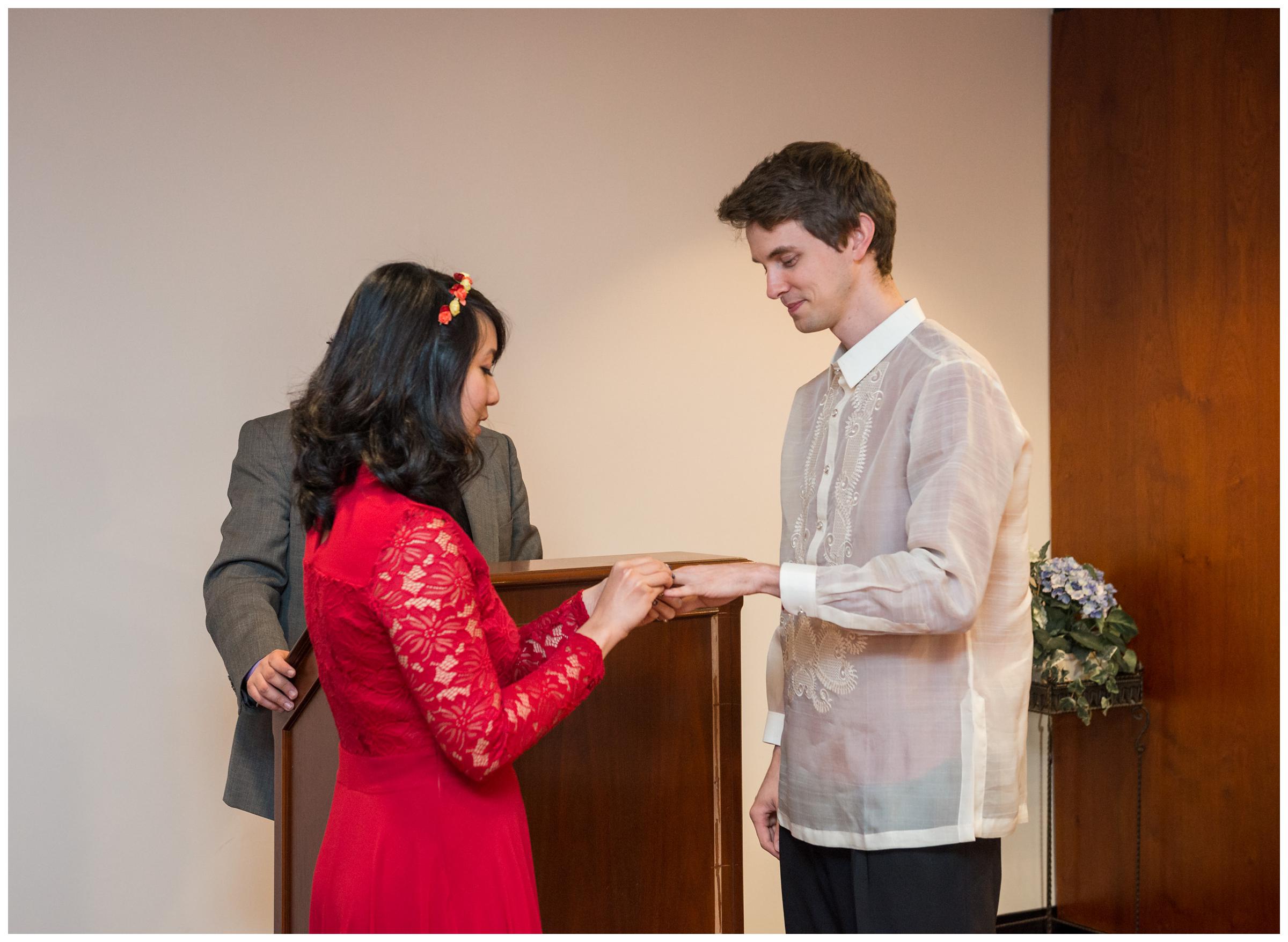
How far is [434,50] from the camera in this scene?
311 cm

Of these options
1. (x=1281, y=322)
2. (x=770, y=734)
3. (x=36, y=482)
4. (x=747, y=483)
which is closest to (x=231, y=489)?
(x=36, y=482)

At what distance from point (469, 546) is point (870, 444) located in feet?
2.00

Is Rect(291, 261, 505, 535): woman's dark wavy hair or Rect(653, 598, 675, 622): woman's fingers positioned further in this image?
Rect(653, 598, 675, 622): woman's fingers

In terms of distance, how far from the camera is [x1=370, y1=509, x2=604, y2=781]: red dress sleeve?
1.31 meters

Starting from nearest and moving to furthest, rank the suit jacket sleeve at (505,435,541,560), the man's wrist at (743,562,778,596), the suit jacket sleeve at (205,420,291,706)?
the man's wrist at (743,562,778,596) < the suit jacket sleeve at (205,420,291,706) < the suit jacket sleeve at (505,435,541,560)

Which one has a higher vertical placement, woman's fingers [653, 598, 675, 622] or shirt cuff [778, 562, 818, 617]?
shirt cuff [778, 562, 818, 617]

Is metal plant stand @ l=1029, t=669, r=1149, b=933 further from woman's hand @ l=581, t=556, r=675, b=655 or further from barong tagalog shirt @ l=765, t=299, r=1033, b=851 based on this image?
woman's hand @ l=581, t=556, r=675, b=655

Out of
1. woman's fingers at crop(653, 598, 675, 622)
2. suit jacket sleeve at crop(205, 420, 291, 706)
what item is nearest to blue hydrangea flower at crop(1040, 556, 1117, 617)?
woman's fingers at crop(653, 598, 675, 622)

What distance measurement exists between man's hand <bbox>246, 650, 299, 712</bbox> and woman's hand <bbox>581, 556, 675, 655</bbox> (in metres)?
0.56

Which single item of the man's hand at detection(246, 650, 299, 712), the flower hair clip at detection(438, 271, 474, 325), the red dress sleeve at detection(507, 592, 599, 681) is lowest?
the man's hand at detection(246, 650, 299, 712)

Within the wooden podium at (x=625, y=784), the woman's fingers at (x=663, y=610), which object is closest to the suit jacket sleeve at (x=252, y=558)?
the wooden podium at (x=625, y=784)

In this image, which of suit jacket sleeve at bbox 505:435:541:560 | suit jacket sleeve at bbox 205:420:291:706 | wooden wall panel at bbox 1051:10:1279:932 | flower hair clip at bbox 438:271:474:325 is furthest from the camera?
wooden wall panel at bbox 1051:10:1279:932

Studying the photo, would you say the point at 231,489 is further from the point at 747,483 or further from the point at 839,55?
the point at 839,55

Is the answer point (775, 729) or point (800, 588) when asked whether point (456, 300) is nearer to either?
point (800, 588)
